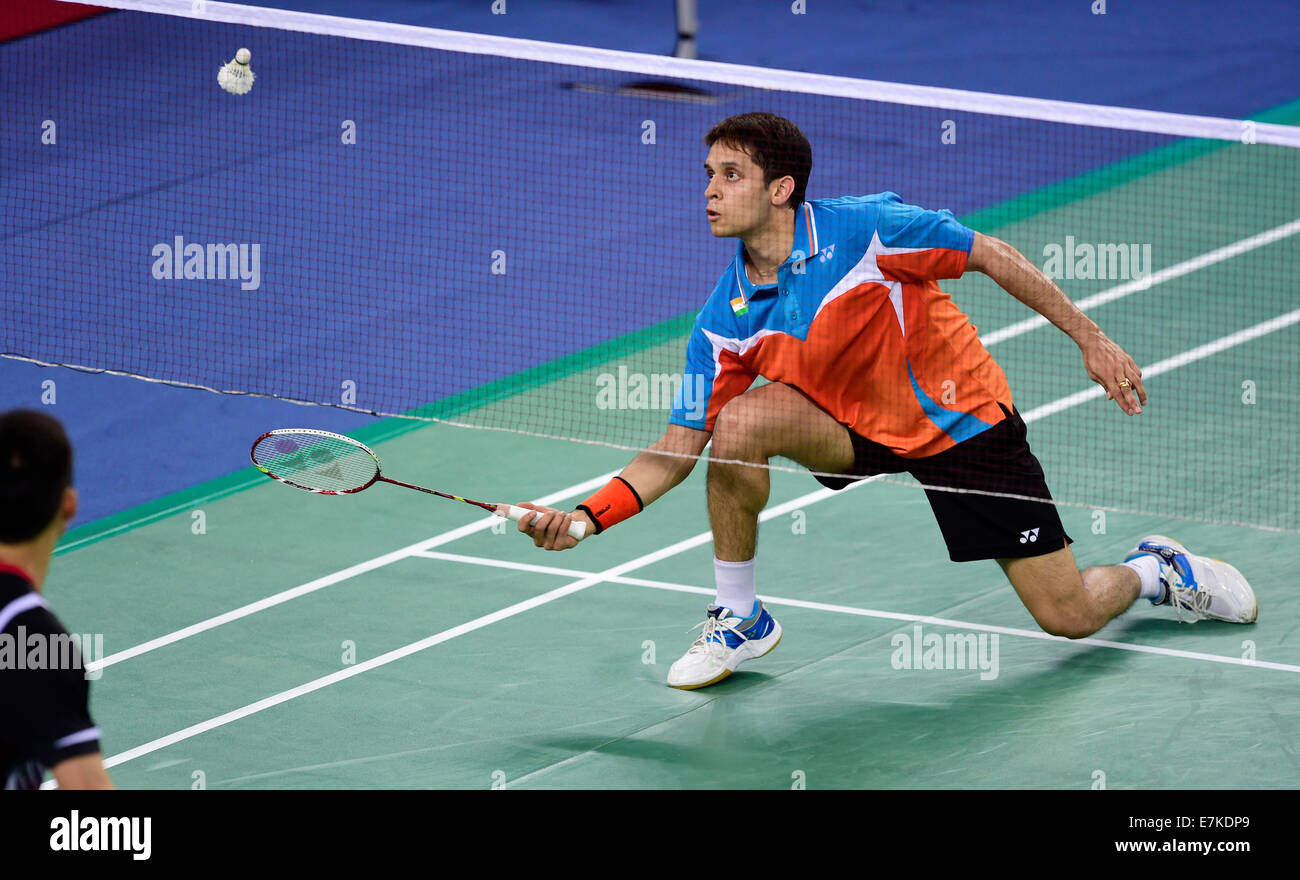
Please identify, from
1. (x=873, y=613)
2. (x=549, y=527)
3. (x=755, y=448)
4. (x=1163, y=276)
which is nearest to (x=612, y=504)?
(x=549, y=527)

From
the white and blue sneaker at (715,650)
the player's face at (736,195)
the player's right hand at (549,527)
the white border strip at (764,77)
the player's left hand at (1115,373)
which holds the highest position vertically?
the white border strip at (764,77)

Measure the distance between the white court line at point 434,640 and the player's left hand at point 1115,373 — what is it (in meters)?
2.43

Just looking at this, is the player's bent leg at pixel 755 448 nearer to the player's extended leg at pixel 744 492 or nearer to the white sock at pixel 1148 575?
the player's extended leg at pixel 744 492

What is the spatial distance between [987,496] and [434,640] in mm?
2203

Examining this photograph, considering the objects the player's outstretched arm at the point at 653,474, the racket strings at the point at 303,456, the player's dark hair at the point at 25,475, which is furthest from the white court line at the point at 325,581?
the player's dark hair at the point at 25,475

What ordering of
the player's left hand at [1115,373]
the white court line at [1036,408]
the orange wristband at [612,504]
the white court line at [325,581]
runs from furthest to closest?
the white court line at [1036,408], the white court line at [325,581], the orange wristband at [612,504], the player's left hand at [1115,373]

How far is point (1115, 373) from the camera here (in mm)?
6254

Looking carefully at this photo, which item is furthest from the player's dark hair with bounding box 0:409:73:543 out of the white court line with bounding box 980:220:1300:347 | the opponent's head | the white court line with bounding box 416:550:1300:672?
the white court line with bounding box 980:220:1300:347

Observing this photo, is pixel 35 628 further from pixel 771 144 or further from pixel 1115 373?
pixel 1115 373

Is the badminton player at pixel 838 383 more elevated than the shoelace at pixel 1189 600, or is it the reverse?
the badminton player at pixel 838 383

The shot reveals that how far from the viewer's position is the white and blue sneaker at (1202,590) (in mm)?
7191

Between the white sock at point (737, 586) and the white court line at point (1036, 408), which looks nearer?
the white sock at point (737, 586)

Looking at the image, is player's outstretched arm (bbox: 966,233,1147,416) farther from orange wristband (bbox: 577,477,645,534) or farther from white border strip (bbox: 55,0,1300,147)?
orange wristband (bbox: 577,477,645,534)
